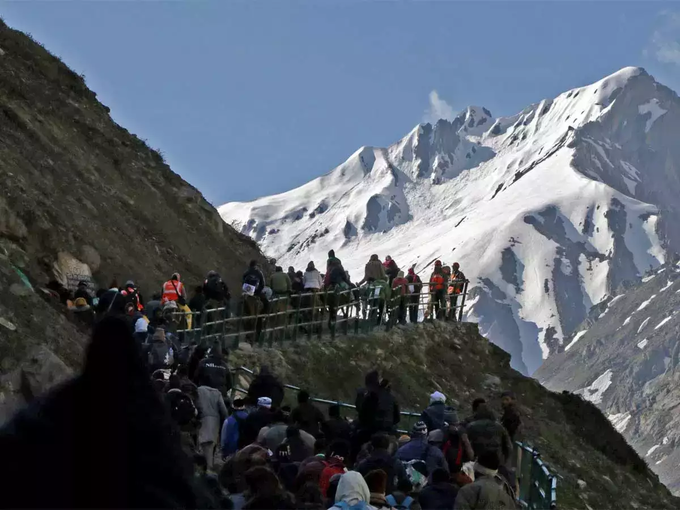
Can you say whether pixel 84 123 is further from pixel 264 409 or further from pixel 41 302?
pixel 264 409

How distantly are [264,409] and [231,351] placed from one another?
1005 centimetres

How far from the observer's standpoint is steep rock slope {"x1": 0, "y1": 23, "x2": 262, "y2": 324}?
23750 millimetres

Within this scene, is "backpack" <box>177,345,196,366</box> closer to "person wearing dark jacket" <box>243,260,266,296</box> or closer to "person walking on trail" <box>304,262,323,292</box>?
"person wearing dark jacket" <box>243,260,266,296</box>

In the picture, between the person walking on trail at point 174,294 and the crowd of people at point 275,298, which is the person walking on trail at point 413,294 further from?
the person walking on trail at point 174,294

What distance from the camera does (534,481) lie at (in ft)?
43.7

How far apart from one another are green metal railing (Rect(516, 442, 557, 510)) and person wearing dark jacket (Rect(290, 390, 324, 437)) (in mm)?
2473

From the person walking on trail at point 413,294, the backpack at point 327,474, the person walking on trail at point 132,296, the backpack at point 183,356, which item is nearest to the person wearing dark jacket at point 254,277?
the person walking on trail at point 132,296

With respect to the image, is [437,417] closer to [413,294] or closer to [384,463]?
[384,463]

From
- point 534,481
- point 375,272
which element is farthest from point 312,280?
point 534,481

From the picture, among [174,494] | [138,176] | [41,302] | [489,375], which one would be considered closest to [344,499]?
[174,494]

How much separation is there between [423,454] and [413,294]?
18325 millimetres

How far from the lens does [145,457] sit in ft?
11.4

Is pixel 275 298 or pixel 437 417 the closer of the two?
pixel 437 417

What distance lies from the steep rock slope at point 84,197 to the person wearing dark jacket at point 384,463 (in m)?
10.3
